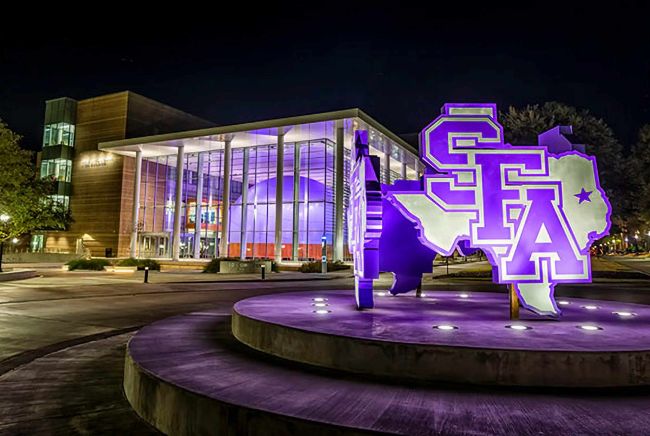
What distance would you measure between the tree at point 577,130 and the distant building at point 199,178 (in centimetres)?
1353

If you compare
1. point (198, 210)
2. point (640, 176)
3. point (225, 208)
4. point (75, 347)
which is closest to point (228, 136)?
point (225, 208)

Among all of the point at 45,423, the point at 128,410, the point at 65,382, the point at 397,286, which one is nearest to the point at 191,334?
the point at 65,382

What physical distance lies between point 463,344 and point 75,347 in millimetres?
7662

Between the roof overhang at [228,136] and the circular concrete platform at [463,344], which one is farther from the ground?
the roof overhang at [228,136]

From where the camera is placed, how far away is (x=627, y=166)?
174 feet

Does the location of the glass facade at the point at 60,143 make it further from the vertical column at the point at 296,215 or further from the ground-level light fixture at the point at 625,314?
the ground-level light fixture at the point at 625,314

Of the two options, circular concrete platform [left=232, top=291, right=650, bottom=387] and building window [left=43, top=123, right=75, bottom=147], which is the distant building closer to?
building window [left=43, top=123, right=75, bottom=147]

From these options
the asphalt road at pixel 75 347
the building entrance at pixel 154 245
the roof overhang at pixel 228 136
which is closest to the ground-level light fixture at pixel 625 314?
the asphalt road at pixel 75 347

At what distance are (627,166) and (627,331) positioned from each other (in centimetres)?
5920

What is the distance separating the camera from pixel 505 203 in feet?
25.7

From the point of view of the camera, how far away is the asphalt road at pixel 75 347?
4758 mm

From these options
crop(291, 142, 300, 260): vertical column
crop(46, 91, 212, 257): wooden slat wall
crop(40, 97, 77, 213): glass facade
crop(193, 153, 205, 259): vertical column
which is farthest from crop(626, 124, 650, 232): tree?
crop(40, 97, 77, 213): glass facade

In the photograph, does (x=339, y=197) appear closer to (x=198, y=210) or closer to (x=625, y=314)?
(x=198, y=210)

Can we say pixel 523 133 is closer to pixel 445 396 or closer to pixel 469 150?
pixel 469 150
